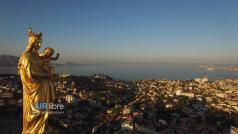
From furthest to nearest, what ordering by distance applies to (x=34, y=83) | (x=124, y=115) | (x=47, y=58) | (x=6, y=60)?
1. (x=6, y=60)
2. (x=124, y=115)
3. (x=47, y=58)
4. (x=34, y=83)

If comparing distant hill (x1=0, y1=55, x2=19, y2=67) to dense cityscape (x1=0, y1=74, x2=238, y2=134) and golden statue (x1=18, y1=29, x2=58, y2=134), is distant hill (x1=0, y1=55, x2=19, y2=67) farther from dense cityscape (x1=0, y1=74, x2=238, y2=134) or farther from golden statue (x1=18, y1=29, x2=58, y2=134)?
golden statue (x1=18, y1=29, x2=58, y2=134)

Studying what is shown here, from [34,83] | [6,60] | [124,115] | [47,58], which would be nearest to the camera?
[34,83]

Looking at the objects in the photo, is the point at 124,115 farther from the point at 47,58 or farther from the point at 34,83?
the point at 34,83

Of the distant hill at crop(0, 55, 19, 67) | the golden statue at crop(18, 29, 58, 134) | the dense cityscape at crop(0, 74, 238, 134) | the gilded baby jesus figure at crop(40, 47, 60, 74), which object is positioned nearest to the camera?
the golden statue at crop(18, 29, 58, 134)

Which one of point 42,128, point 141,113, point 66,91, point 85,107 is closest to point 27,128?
point 42,128

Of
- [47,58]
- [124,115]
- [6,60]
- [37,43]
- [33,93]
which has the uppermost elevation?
[37,43]

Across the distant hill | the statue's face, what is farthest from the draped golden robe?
the distant hill

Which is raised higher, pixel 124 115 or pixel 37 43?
pixel 37 43

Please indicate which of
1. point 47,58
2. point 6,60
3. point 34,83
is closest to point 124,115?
point 47,58
